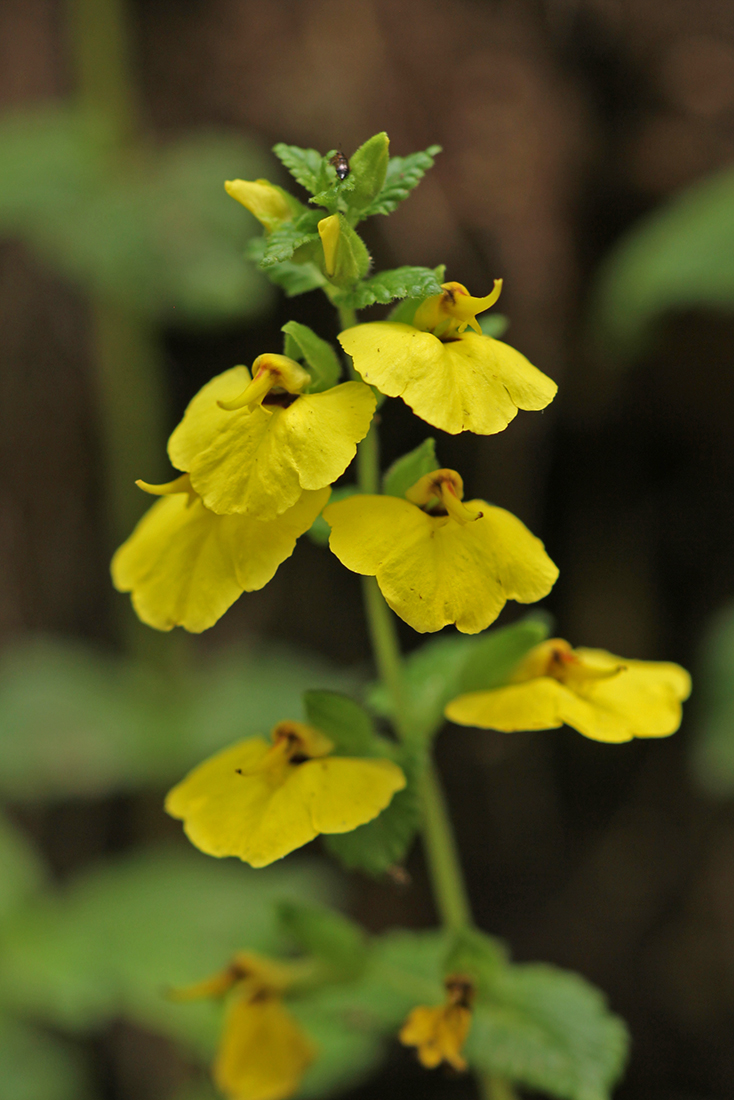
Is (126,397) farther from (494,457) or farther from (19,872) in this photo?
(19,872)

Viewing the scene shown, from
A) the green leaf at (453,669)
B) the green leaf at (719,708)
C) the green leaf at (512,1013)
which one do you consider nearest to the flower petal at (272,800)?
the green leaf at (453,669)

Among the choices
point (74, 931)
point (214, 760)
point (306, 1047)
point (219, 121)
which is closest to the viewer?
point (214, 760)

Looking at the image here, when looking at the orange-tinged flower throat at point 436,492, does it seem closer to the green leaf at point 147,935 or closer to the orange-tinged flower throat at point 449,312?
the orange-tinged flower throat at point 449,312

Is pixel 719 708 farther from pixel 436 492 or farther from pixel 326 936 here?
pixel 436 492

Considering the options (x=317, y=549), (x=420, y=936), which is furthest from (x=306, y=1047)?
(x=317, y=549)

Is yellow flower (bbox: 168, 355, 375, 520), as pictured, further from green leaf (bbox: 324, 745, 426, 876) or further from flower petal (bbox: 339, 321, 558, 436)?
green leaf (bbox: 324, 745, 426, 876)

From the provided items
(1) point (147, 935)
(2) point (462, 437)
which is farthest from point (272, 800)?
(2) point (462, 437)
